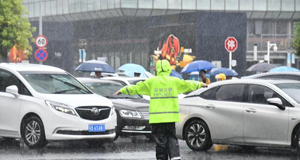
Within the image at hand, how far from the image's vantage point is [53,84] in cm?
1384

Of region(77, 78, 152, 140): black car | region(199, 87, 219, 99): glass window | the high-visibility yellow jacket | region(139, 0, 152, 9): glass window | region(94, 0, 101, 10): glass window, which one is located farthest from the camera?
region(94, 0, 101, 10): glass window

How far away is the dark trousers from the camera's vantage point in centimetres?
972

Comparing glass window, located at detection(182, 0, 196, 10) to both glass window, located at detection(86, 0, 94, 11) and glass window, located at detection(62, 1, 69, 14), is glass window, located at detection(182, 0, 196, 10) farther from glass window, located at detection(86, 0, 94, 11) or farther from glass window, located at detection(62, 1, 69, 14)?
glass window, located at detection(62, 1, 69, 14)

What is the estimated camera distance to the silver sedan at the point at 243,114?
460 inches

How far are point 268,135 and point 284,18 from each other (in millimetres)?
49216

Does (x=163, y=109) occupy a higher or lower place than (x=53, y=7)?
lower

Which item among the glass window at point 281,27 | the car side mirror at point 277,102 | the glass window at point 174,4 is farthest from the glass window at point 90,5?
the car side mirror at point 277,102

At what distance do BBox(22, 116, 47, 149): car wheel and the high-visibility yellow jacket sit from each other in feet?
11.3

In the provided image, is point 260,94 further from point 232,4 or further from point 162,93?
point 232,4

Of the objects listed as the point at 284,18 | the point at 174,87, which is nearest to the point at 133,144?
the point at 174,87

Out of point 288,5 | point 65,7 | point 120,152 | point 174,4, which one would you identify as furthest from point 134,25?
point 120,152

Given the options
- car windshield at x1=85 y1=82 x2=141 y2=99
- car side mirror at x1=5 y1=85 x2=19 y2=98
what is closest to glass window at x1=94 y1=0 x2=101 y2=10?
car windshield at x1=85 y1=82 x2=141 y2=99

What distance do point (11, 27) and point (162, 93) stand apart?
34411 mm

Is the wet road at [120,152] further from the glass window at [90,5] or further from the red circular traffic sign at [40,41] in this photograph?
the glass window at [90,5]
